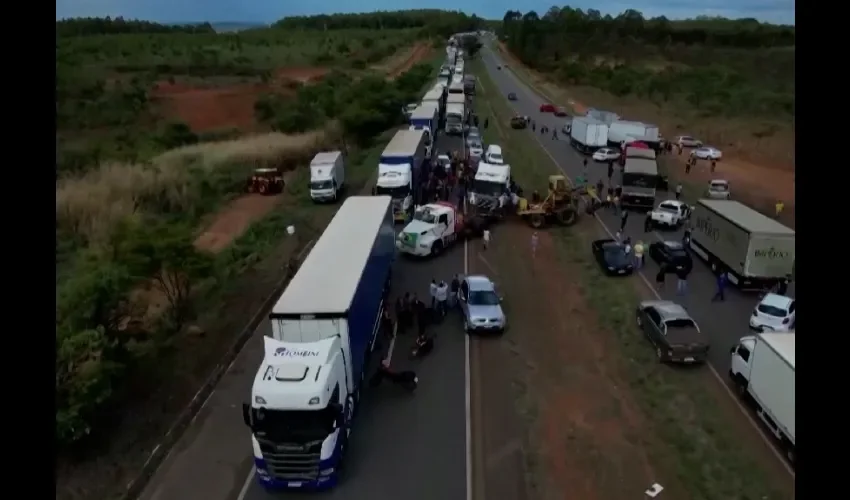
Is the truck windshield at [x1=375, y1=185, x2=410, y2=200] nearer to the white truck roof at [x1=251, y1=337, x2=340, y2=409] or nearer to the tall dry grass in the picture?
the tall dry grass

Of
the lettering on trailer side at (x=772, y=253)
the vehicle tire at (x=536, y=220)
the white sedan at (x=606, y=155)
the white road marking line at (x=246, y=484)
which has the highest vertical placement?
the white sedan at (x=606, y=155)

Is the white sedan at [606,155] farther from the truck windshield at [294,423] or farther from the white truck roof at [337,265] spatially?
the truck windshield at [294,423]

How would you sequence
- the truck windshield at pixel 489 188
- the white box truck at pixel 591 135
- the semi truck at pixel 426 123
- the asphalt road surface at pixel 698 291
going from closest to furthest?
the asphalt road surface at pixel 698 291 → the truck windshield at pixel 489 188 → the semi truck at pixel 426 123 → the white box truck at pixel 591 135

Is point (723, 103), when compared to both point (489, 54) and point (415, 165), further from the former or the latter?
point (489, 54)

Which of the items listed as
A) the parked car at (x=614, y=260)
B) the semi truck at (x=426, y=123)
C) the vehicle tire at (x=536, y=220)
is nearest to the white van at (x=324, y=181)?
the semi truck at (x=426, y=123)

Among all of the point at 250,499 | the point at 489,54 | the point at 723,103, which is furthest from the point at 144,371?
the point at 489,54

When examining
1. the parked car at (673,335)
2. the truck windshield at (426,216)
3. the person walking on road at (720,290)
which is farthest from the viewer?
the truck windshield at (426,216)

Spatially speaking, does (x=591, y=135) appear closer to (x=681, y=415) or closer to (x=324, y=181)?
(x=324, y=181)
